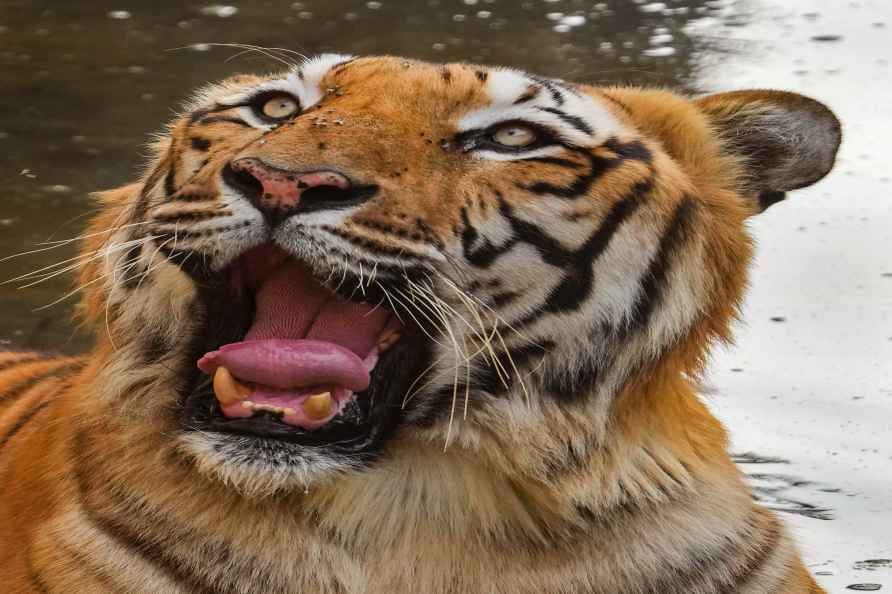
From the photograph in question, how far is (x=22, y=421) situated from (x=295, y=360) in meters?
0.84

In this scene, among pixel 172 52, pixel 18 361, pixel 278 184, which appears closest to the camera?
pixel 278 184

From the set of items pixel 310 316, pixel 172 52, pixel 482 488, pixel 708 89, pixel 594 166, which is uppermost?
pixel 594 166

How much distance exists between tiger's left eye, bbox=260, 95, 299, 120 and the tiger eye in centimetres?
29

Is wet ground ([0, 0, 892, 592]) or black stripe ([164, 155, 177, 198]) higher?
black stripe ([164, 155, 177, 198])

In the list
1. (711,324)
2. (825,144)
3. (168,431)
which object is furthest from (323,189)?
(825,144)

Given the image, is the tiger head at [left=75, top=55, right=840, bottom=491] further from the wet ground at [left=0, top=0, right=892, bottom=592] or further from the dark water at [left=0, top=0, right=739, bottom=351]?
the dark water at [left=0, top=0, right=739, bottom=351]

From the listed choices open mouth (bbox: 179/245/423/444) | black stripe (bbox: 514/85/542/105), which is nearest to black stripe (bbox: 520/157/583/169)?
black stripe (bbox: 514/85/542/105)

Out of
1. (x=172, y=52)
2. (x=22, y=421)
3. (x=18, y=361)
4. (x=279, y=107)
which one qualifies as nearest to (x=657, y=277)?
(x=279, y=107)

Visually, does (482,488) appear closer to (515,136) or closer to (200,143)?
(515,136)

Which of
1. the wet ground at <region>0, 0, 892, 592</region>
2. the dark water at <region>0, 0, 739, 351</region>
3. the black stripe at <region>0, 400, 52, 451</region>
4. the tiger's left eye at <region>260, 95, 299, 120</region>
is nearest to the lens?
the tiger's left eye at <region>260, 95, 299, 120</region>

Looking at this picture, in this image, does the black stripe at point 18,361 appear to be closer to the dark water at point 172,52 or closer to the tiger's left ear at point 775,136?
the dark water at point 172,52

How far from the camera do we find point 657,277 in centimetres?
191

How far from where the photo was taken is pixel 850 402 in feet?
11.4

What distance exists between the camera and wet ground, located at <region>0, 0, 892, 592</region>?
128 inches
